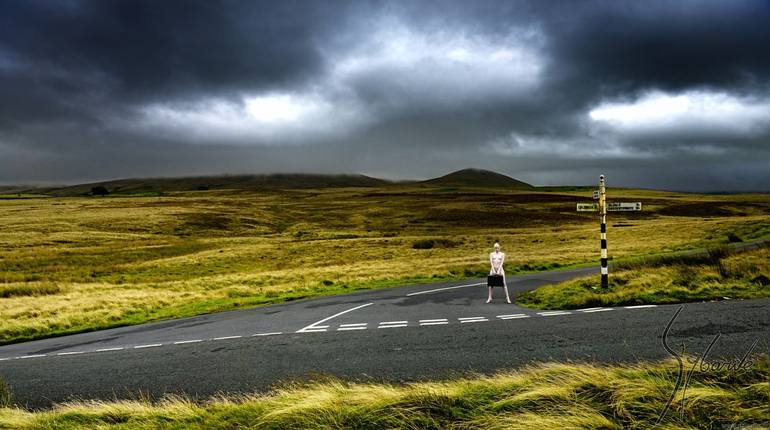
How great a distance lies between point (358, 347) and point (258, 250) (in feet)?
138

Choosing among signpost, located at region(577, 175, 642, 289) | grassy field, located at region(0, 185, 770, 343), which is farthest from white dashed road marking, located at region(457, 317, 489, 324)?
grassy field, located at region(0, 185, 770, 343)

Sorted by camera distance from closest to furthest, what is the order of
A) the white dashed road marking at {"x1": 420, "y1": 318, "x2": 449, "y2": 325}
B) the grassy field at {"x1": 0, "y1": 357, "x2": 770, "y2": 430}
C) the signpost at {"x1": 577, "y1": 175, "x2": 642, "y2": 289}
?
the grassy field at {"x1": 0, "y1": 357, "x2": 770, "y2": 430} → the white dashed road marking at {"x1": 420, "y1": 318, "x2": 449, "y2": 325} → the signpost at {"x1": 577, "y1": 175, "x2": 642, "y2": 289}

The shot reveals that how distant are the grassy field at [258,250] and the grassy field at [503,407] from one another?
15.1 m

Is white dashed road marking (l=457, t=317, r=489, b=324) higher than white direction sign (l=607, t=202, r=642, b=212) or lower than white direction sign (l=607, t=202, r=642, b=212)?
lower

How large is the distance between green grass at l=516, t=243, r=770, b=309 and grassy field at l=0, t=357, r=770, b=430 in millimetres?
8224

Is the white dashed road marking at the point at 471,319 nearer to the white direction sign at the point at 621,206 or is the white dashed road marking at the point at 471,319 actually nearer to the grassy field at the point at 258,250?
the white direction sign at the point at 621,206

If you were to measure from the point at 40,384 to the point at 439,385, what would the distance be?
8770 millimetres

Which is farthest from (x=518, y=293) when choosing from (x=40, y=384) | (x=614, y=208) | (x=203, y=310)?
(x=40, y=384)

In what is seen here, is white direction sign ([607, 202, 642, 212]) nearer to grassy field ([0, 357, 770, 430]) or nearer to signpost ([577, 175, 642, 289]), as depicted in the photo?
signpost ([577, 175, 642, 289])

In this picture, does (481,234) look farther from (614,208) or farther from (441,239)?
(614,208)

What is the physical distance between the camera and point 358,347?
10516 mm

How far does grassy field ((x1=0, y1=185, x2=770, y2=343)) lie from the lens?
23.3 metres

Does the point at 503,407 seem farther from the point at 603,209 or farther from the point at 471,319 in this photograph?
the point at 603,209

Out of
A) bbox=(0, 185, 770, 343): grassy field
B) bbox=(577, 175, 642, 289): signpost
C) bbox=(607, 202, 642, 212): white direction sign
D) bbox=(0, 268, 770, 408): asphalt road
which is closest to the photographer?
bbox=(0, 268, 770, 408): asphalt road
